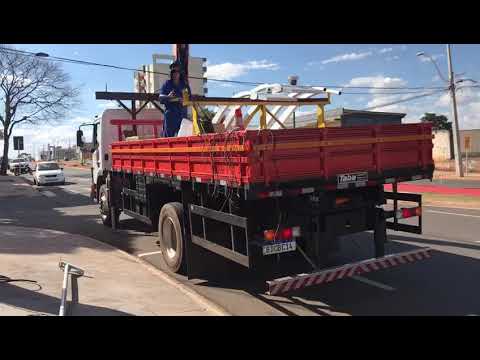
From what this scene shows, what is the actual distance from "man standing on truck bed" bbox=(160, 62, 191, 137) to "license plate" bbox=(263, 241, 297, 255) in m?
4.31

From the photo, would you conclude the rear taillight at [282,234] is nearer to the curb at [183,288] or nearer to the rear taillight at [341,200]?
the rear taillight at [341,200]

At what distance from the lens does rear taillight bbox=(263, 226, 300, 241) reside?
5133 mm

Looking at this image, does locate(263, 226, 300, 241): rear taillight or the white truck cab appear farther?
the white truck cab

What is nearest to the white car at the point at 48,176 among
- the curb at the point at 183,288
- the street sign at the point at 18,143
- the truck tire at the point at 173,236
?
the street sign at the point at 18,143

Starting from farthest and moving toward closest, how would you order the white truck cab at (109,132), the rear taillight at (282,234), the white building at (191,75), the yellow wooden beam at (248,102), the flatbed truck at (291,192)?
the white building at (191,75), the white truck cab at (109,132), the yellow wooden beam at (248,102), the rear taillight at (282,234), the flatbed truck at (291,192)

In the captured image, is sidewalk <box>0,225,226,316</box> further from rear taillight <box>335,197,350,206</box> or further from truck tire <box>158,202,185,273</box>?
rear taillight <box>335,197,350,206</box>

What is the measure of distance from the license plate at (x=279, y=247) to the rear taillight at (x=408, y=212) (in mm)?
1766

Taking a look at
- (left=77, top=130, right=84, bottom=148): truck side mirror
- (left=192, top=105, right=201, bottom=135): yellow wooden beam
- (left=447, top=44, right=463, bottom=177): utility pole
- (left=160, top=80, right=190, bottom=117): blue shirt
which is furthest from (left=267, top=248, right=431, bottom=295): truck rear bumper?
(left=447, top=44, right=463, bottom=177): utility pole

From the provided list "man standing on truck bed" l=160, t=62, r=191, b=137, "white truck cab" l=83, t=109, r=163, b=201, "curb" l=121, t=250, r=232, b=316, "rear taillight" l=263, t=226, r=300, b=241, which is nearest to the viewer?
"rear taillight" l=263, t=226, r=300, b=241

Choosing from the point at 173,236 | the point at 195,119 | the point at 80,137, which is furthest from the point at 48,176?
the point at 195,119

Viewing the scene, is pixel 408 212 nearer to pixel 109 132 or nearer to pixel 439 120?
pixel 109 132

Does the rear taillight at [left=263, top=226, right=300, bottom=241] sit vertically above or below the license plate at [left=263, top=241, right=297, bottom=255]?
above

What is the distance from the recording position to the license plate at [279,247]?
5.08 metres

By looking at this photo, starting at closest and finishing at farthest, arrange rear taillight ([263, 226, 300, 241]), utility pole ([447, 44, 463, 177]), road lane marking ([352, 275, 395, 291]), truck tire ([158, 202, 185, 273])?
1. rear taillight ([263, 226, 300, 241])
2. road lane marking ([352, 275, 395, 291])
3. truck tire ([158, 202, 185, 273])
4. utility pole ([447, 44, 463, 177])
